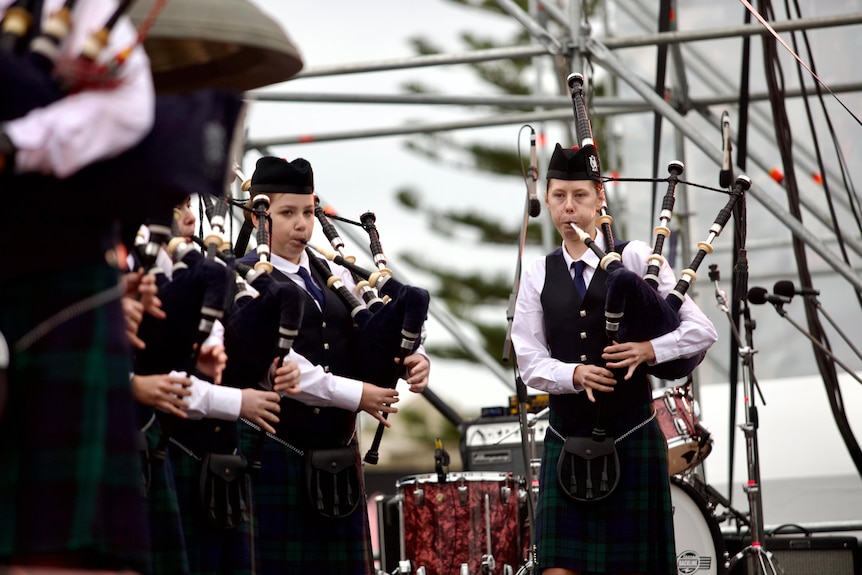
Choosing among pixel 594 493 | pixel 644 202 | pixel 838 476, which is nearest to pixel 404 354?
pixel 594 493

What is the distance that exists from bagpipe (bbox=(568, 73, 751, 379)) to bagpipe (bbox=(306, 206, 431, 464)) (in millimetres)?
563

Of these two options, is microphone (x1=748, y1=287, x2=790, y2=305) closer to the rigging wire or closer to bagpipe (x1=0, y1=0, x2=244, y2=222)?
the rigging wire

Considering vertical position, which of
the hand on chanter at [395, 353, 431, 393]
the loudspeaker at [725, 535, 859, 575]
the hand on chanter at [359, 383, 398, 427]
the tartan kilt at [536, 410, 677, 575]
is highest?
the hand on chanter at [395, 353, 431, 393]

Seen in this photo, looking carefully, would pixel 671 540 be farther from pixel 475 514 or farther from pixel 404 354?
pixel 475 514

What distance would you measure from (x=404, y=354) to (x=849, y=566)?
2939mm

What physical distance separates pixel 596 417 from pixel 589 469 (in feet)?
0.54

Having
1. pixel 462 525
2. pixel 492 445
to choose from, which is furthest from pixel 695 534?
pixel 492 445

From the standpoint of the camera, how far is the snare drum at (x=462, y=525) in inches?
209

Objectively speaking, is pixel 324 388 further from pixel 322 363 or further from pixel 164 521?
pixel 164 521

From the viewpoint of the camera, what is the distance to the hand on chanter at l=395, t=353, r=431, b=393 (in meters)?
3.80

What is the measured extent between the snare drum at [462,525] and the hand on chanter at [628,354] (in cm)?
176

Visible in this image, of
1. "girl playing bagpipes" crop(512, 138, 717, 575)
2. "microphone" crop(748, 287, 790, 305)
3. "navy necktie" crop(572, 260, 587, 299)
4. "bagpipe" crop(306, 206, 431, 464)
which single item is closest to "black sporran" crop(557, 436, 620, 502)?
"girl playing bagpipes" crop(512, 138, 717, 575)

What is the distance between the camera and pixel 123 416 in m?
2.07

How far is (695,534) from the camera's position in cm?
523
